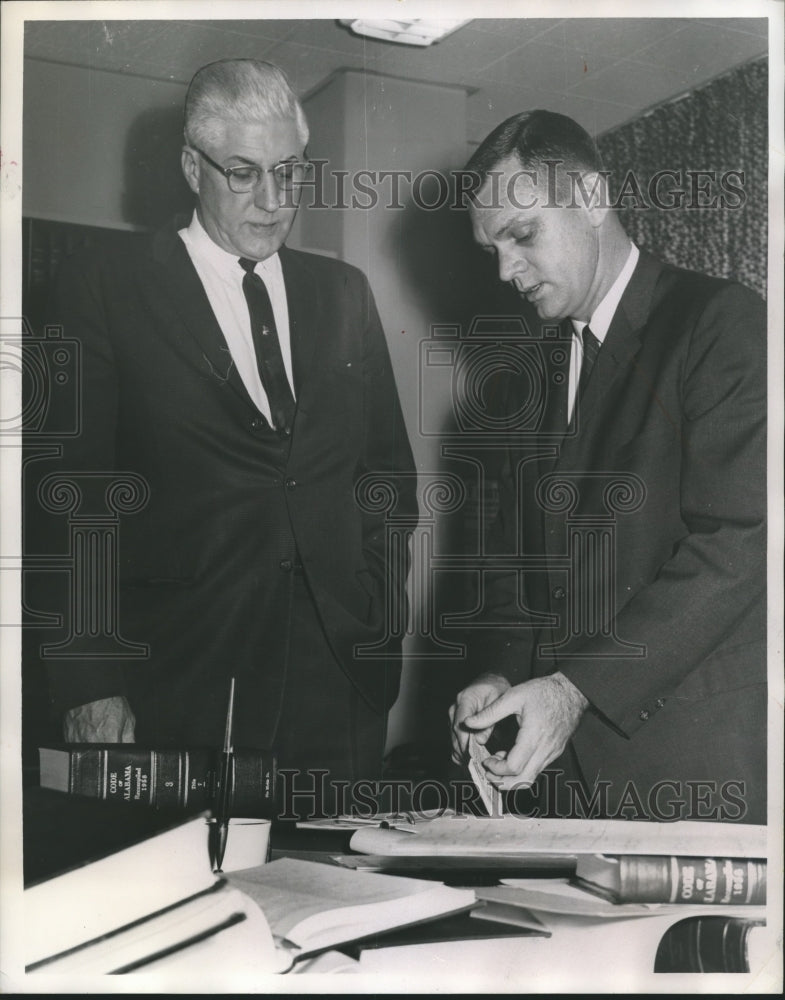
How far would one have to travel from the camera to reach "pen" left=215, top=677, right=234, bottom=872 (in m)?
1.66

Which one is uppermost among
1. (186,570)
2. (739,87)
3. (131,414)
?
(739,87)

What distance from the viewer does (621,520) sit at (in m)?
1.81

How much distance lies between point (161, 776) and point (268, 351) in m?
0.72

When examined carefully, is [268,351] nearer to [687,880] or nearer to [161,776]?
[161,776]

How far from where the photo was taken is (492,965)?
1.72 m

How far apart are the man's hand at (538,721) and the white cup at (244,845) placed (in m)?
0.41

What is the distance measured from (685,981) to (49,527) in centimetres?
129

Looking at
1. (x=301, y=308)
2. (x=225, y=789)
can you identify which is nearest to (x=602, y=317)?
(x=301, y=308)

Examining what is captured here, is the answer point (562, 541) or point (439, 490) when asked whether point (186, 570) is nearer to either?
point (439, 490)

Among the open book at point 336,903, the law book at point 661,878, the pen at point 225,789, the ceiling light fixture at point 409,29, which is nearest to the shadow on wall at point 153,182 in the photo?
the ceiling light fixture at point 409,29

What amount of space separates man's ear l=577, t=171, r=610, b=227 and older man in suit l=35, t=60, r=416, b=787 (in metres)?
0.40

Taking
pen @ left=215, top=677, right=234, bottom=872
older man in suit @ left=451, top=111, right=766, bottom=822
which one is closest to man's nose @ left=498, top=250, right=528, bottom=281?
older man in suit @ left=451, top=111, right=766, bottom=822

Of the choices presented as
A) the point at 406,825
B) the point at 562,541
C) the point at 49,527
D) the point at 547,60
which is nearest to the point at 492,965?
the point at 406,825

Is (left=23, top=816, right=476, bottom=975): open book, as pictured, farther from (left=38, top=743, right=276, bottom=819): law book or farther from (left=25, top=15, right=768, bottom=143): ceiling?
(left=25, top=15, right=768, bottom=143): ceiling
